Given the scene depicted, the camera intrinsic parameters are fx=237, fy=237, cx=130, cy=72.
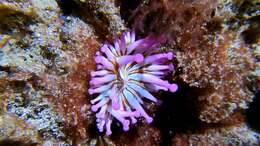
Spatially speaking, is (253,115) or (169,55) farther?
(253,115)

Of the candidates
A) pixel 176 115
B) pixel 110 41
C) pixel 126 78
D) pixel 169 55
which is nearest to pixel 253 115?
pixel 176 115

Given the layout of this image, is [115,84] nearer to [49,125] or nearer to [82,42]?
[82,42]

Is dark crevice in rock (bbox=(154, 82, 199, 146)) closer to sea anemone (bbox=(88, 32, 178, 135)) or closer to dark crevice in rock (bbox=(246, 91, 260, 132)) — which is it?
sea anemone (bbox=(88, 32, 178, 135))

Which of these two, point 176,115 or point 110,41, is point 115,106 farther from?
point 176,115

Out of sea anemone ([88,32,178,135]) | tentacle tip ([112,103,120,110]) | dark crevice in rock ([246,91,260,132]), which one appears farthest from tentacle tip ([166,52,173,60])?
dark crevice in rock ([246,91,260,132])

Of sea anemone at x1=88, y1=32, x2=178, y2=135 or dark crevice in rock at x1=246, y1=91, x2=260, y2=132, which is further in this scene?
dark crevice in rock at x1=246, y1=91, x2=260, y2=132
